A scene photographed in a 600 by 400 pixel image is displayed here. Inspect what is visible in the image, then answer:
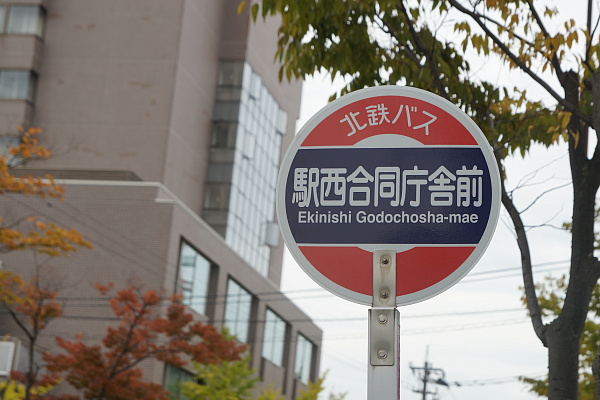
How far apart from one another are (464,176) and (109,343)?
21713 millimetres

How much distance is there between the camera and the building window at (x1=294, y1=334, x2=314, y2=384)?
47125mm

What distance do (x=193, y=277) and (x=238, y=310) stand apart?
179 inches

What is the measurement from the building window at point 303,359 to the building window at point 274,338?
93.6 inches

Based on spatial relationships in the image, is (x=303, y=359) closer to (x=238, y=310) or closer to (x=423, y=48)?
(x=238, y=310)

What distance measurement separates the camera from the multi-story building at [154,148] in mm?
31828

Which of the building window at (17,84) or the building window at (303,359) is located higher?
the building window at (17,84)

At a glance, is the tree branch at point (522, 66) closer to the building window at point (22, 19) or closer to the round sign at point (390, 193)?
the round sign at point (390, 193)

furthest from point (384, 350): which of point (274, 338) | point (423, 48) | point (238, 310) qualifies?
point (274, 338)

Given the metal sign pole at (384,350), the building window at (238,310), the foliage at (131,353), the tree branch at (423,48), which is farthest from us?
the building window at (238,310)

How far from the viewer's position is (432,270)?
3199 millimetres

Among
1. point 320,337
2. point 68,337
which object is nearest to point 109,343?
point 68,337

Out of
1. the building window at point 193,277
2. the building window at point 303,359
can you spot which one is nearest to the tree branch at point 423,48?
the building window at point 193,277

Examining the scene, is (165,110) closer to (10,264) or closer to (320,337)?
(10,264)

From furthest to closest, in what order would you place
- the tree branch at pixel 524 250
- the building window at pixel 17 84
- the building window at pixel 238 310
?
the building window at pixel 17 84
the building window at pixel 238 310
the tree branch at pixel 524 250
